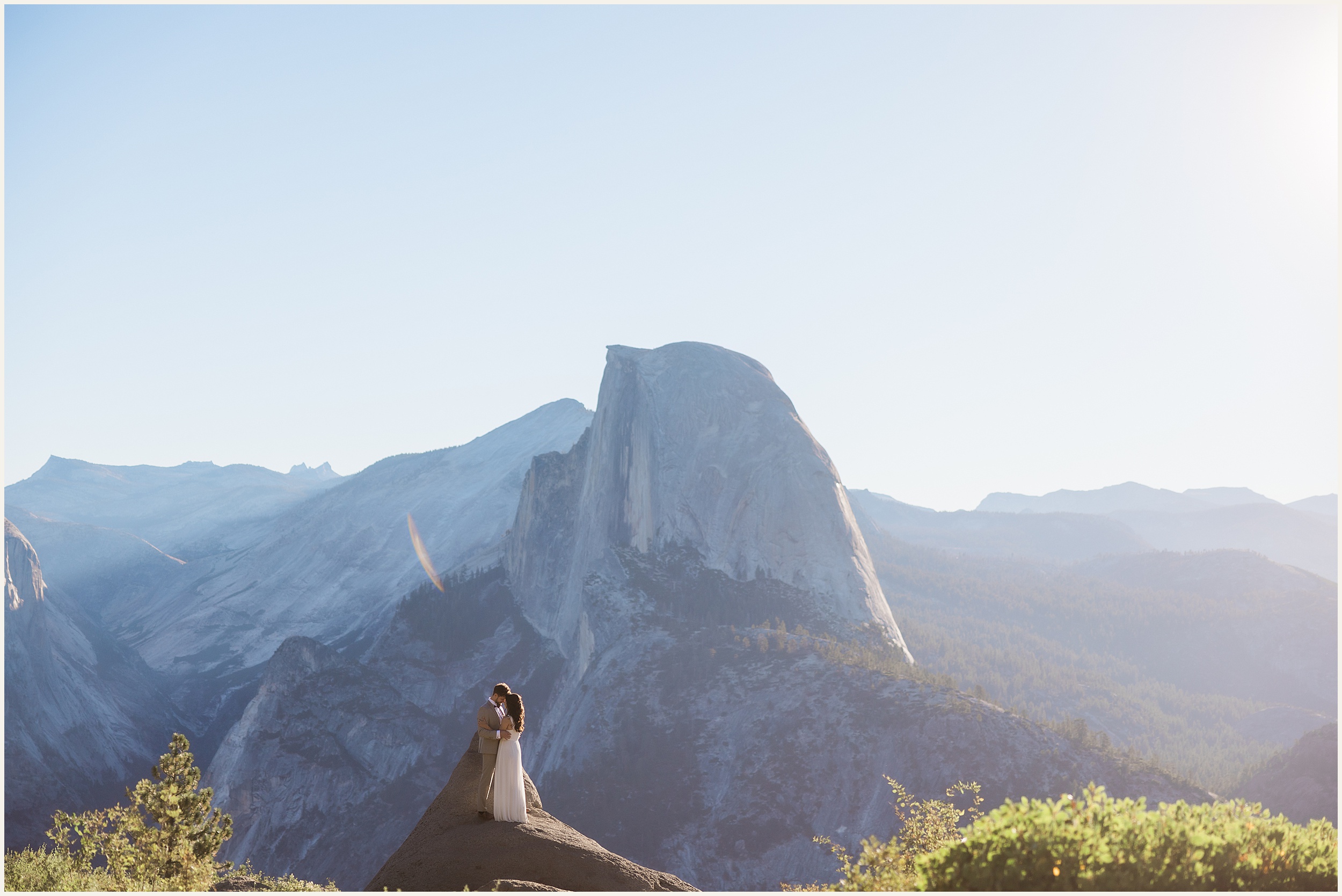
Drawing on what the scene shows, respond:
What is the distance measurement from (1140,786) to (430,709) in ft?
234

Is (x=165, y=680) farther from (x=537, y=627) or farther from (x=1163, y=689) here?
(x=1163, y=689)

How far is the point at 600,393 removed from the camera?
110312 millimetres

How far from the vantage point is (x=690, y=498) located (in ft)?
307

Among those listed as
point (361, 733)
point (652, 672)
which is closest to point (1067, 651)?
point (652, 672)

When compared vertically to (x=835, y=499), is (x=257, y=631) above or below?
below

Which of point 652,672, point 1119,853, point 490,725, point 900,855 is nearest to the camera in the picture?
point 1119,853

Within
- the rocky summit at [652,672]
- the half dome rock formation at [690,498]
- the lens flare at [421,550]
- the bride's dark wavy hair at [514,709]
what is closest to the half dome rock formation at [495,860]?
the rocky summit at [652,672]

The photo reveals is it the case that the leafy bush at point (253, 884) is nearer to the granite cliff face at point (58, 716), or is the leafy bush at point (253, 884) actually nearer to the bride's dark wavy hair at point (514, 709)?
the bride's dark wavy hair at point (514, 709)

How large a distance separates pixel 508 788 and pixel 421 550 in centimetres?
15138

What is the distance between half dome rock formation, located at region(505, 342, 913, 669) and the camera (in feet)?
283

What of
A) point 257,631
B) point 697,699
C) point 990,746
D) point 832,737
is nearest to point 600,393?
point 697,699

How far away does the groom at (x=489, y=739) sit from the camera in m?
13.8

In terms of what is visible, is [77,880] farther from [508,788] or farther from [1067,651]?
[1067,651]

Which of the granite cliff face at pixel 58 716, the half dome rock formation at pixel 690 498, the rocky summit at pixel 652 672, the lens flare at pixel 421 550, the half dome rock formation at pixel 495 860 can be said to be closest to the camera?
the half dome rock formation at pixel 495 860
